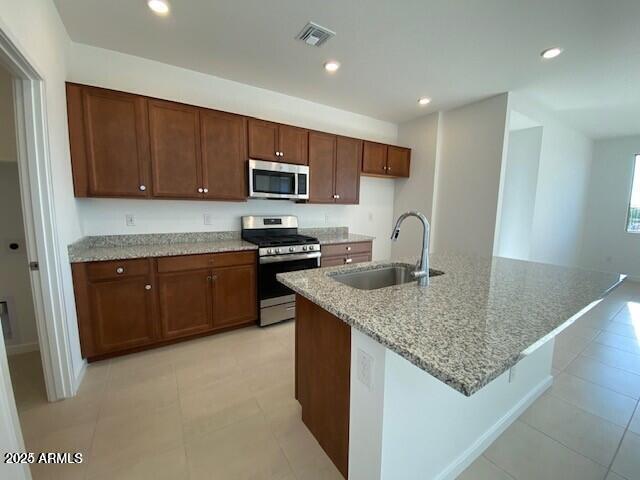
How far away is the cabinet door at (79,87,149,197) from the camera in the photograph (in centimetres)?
219

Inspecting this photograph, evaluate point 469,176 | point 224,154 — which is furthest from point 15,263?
point 469,176

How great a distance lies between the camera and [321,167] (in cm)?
340

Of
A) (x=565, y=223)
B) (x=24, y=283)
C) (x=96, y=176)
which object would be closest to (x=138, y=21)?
(x=96, y=176)

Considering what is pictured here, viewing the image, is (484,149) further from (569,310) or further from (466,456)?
(466,456)

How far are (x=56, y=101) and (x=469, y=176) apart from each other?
4.15 meters

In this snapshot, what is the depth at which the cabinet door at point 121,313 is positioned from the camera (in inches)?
84.8

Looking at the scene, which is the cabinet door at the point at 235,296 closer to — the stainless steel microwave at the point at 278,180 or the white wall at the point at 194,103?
the white wall at the point at 194,103

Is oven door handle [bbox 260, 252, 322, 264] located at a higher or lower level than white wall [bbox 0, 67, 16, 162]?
lower

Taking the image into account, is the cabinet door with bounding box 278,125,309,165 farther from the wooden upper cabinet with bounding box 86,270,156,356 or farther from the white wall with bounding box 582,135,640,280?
the white wall with bounding box 582,135,640,280

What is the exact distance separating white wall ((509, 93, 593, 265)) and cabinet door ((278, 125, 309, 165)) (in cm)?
245

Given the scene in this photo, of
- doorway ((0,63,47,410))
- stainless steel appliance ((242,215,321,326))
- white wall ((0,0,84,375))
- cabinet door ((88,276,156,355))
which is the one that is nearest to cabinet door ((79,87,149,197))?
white wall ((0,0,84,375))

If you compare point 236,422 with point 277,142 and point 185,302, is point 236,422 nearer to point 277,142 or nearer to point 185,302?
point 185,302

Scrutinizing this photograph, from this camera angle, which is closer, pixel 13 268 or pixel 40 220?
pixel 40 220

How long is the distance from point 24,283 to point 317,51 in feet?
10.7
